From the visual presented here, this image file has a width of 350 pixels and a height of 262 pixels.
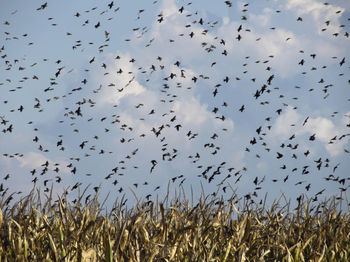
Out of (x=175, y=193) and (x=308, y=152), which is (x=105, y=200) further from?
(x=308, y=152)

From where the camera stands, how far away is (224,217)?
26.5 feet

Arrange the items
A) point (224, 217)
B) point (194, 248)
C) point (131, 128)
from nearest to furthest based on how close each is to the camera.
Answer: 1. point (194, 248)
2. point (224, 217)
3. point (131, 128)

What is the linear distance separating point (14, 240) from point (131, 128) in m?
18.2

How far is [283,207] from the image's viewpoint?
334 inches

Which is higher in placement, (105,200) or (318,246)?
(105,200)

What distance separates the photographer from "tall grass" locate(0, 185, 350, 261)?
19.9 ft

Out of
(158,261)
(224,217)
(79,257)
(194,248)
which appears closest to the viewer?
(79,257)

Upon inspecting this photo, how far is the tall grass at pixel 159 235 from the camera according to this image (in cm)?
605

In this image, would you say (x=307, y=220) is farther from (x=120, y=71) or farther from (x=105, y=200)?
(x=120, y=71)

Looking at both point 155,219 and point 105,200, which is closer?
point 105,200

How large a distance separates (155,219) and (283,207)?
2.33 meters

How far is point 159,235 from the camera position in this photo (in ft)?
22.7

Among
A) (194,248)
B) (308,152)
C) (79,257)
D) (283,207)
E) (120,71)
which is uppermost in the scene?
(79,257)

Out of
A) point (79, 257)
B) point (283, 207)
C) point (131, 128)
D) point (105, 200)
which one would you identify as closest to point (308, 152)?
point (131, 128)
